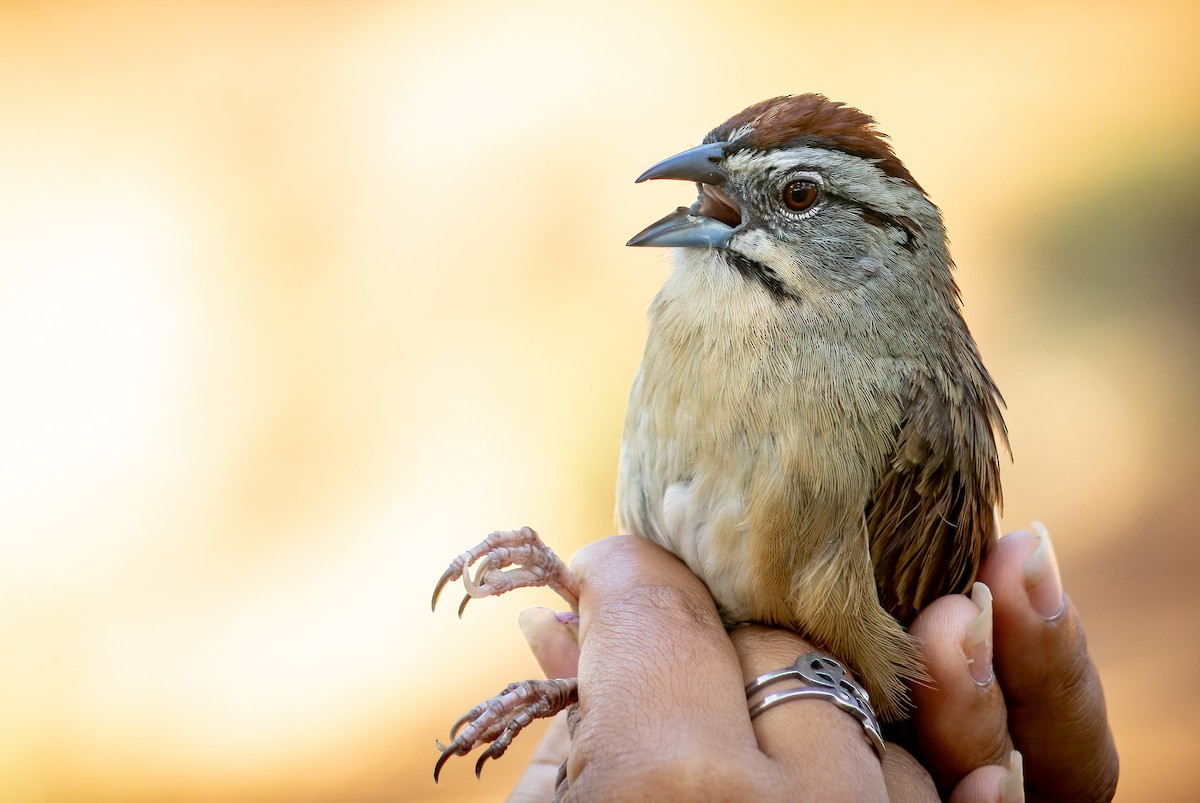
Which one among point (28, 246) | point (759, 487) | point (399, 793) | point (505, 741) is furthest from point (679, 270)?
point (28, 246)

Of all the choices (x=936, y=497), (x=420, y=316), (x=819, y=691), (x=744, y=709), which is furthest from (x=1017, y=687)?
(x=420, y=316)

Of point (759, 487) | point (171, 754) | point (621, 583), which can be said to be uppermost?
point (759, 487)

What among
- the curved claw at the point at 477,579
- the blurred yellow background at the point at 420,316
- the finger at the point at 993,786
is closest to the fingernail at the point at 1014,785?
the finger at the point at 993,786

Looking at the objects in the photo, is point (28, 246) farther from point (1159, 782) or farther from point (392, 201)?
point (1159, 782)

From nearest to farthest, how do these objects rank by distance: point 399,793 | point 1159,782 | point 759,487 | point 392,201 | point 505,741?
1. point 759,487
2. point 505,741
3. point 399,793
4. point 1159,782
5. point 392,201

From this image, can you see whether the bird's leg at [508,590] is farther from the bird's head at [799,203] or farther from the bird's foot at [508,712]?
the bird's head at [799,203]

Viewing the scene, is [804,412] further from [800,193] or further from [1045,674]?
[1045,674]

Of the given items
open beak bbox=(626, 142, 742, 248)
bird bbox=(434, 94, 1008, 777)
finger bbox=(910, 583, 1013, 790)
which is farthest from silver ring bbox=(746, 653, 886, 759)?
open beak bbox=(626, 142, 742, 248)
